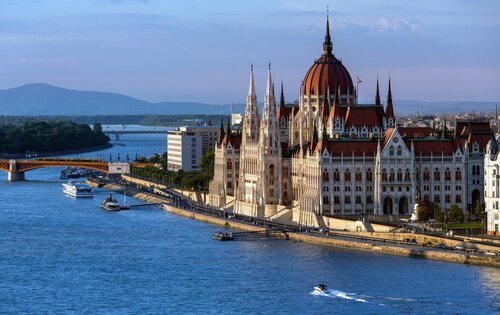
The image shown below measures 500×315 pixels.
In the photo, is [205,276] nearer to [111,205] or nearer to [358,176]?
[358,176]

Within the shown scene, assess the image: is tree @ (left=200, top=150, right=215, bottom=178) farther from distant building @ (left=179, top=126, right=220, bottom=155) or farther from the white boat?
distant building @ (left=179, top=126, right=220, bottom=155)

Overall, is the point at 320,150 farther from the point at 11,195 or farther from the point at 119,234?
the point at 11,195

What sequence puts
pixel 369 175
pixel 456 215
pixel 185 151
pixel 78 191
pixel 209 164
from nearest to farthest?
pixel 456 215 < pixel 369 175 < pixel 209 164 < pixel 78 191 < pixel 185 151

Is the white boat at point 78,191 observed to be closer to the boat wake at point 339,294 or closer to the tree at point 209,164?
the tree at point 209,164

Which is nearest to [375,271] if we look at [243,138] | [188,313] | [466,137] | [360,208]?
[188,313]

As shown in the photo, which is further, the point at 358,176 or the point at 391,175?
the point at 358,176

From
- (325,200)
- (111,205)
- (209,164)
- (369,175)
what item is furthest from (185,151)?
(369,175)

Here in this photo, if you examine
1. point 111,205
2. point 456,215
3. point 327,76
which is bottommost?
point 111,205
